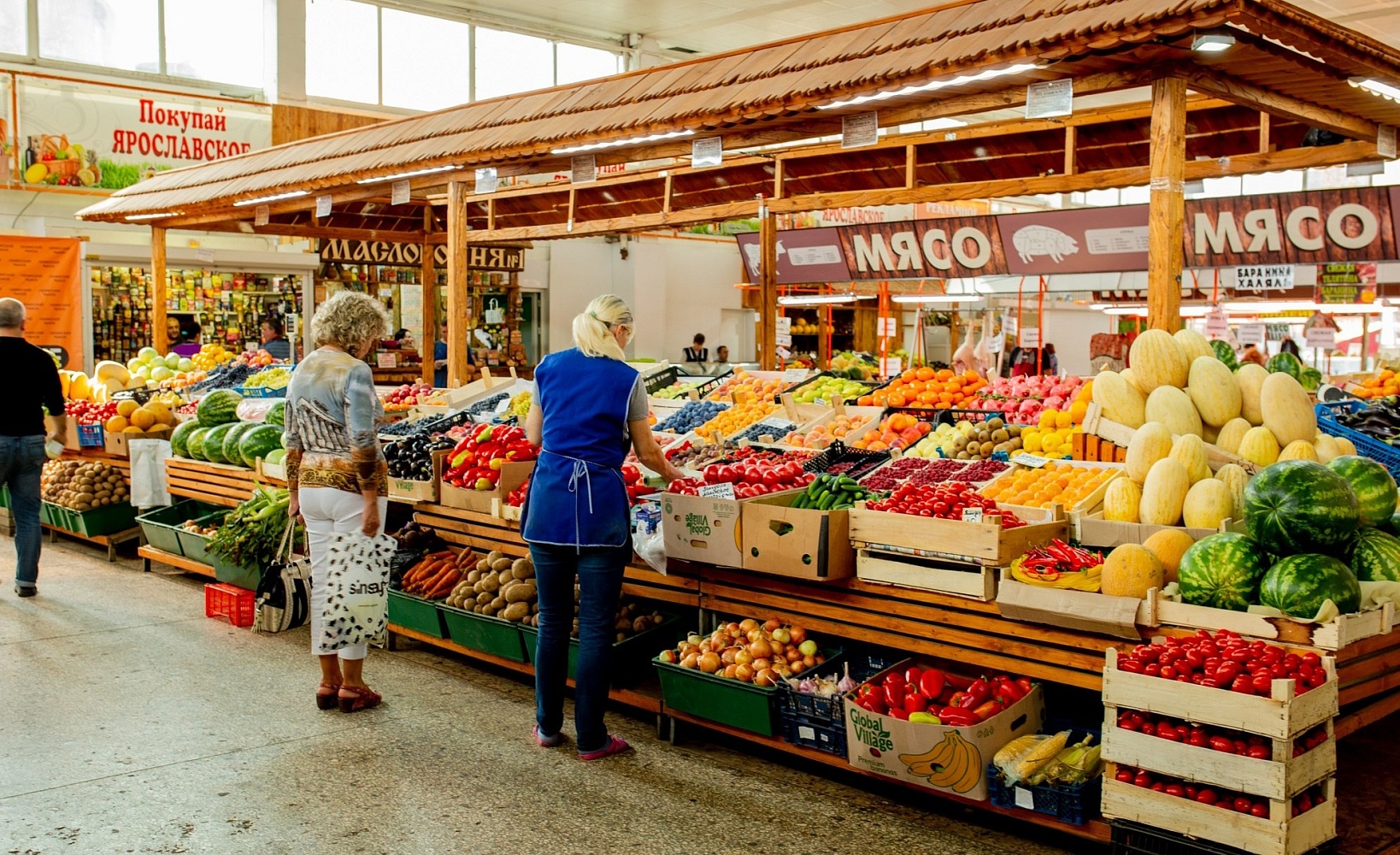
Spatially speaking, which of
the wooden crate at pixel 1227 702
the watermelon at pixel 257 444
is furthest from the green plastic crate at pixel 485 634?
the wooden crate at pixel 1227 702

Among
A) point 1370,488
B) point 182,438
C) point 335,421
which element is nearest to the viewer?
point 1370,488

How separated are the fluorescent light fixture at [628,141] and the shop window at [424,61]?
38.8 ft

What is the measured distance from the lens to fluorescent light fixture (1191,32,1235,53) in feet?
13.8

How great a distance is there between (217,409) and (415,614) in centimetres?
Result: 343

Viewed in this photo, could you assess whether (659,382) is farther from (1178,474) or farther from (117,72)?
(117,72)

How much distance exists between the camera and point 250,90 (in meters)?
16.5

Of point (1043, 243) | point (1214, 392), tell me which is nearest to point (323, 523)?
point (1214, 392)

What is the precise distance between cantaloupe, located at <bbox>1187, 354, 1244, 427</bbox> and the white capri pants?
3349 mm

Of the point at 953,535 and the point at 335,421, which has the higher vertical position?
the point at 335,421

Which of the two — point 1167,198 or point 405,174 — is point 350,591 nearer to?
point 1167,198

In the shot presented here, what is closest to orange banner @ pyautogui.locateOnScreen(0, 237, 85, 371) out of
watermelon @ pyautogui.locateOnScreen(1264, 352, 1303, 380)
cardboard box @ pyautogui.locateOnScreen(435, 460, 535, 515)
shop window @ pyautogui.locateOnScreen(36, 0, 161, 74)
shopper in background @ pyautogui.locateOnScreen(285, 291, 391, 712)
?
shop window @ pyautogui.locateOnScreen(36, 0, 161, 74)

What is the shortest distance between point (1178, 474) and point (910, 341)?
1829 cm

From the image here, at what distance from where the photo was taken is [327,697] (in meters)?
5.02

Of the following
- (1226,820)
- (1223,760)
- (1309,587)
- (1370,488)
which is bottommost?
(1226,820)
